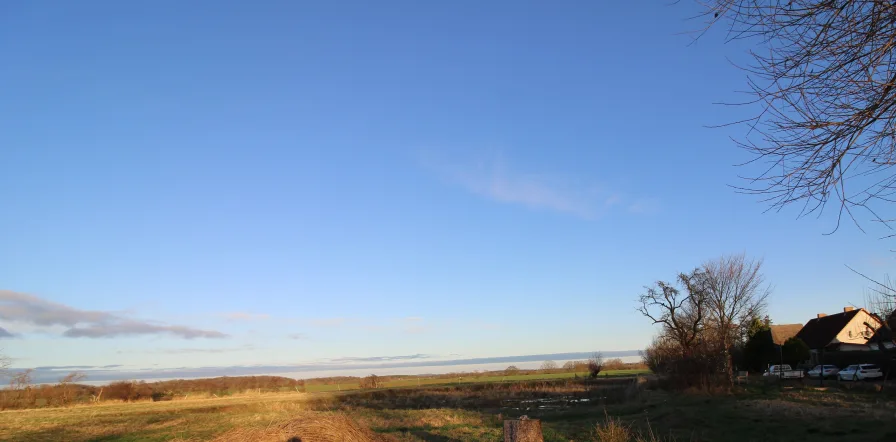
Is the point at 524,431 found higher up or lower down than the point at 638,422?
higher up

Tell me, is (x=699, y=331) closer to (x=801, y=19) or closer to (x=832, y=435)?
(x=832, y=435)

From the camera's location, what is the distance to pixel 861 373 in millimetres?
35000

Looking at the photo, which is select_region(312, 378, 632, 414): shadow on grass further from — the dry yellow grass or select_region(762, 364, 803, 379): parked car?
the dry yellow grass

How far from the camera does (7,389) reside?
162ft

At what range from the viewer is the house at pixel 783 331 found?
218ft

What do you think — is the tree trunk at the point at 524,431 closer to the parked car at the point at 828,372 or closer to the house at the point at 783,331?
the parked car at the point at 828,372

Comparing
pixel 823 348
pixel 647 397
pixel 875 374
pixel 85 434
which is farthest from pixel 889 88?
pixel 823 348

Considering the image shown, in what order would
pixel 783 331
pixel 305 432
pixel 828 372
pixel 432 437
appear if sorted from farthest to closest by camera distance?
1. pixel 783 331
2. pixel 828 372
3. pixel 432 437
4. pixel 305 432

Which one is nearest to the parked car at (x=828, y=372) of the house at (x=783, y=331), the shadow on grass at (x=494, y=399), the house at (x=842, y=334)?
the house at (x=842, y=334)

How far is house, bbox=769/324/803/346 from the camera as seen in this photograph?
66375mm

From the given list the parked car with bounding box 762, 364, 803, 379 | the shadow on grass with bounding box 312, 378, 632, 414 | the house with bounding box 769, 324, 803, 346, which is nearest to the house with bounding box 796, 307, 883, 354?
the parked car with bounding box 762, 364, 803, 379

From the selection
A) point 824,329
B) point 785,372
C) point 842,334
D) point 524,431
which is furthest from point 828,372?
point 524,431

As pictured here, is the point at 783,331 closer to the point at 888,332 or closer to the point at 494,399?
the point at 494,399

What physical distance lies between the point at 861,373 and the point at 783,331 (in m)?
38.1
